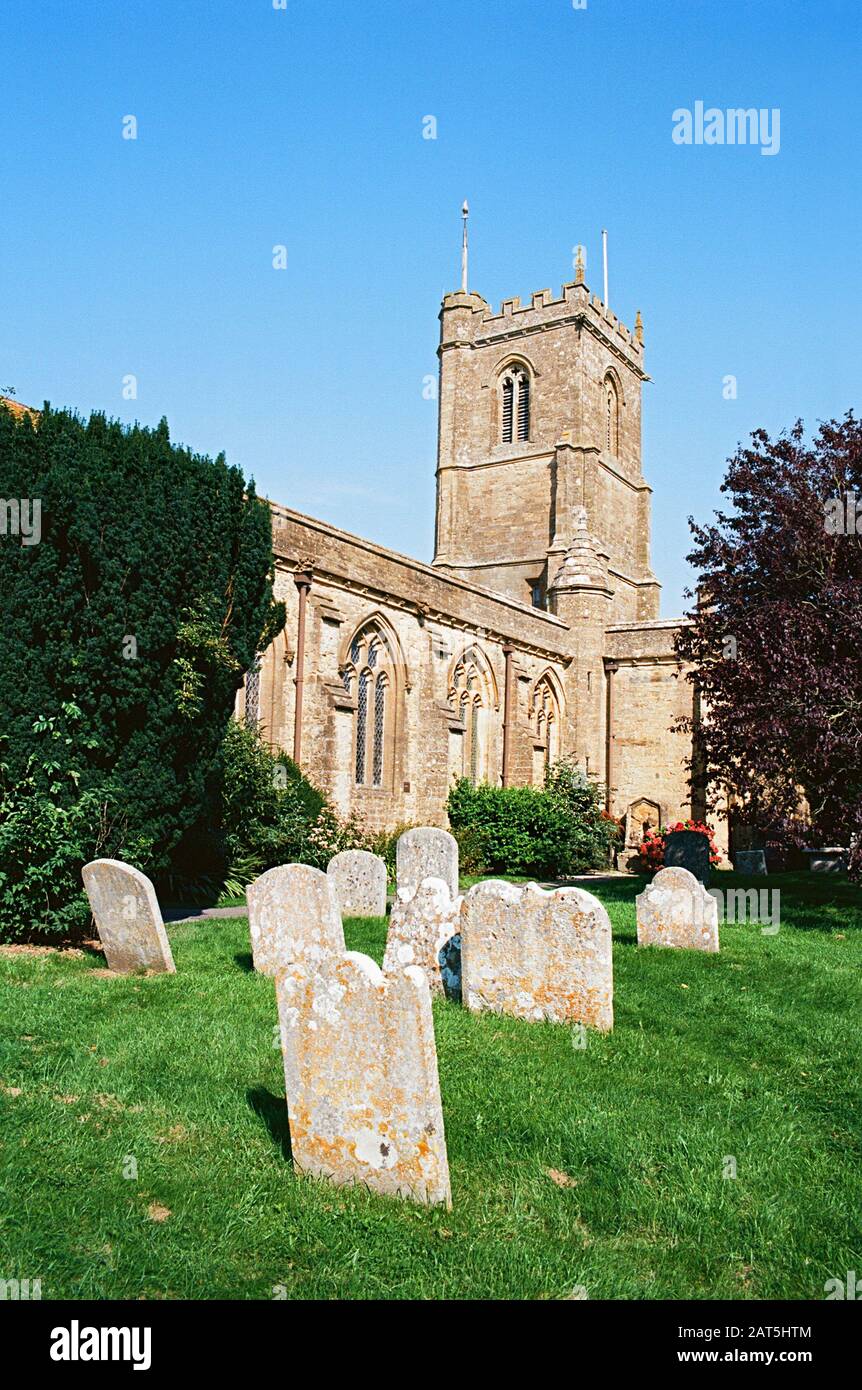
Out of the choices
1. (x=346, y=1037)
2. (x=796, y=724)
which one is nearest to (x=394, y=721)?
(x=796, y=724)

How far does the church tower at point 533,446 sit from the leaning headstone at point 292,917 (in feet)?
90.2

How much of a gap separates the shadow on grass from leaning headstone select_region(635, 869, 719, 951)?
532 cm

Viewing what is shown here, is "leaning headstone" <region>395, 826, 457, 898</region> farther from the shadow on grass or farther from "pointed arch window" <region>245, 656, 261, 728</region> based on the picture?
"pointed arch window" <region>245, 656, 261, 728</region>

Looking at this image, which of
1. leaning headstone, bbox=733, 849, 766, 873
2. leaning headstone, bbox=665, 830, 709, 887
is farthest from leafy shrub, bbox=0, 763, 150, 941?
leaning headstone, bbox=733, 849, 766, 873

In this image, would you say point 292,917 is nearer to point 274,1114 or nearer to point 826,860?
point 274,1114

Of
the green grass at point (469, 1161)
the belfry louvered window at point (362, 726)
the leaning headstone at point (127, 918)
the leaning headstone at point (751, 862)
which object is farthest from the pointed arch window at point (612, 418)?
the green grass at point (469, 1161)

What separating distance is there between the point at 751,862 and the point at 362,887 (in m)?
13.3

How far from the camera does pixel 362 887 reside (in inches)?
427

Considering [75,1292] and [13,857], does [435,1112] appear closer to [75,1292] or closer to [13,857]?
[75,1292]

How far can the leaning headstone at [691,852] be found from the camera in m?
16.2

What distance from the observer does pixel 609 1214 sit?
3809mm

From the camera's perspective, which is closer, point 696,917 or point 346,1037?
point 346,1037

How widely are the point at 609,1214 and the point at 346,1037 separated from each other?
123cm

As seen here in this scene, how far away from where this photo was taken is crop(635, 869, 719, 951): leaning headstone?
938 cm
